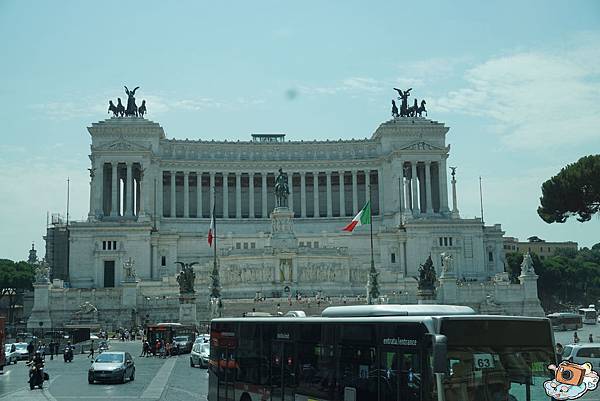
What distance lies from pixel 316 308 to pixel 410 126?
4193 centimetres

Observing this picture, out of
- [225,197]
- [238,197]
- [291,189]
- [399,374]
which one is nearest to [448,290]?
[291,189]

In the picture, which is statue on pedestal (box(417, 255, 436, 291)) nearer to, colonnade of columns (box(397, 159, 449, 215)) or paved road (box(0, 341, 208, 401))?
paved road (box(0, 341, 208, 401))

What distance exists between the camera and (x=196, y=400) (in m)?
25.9

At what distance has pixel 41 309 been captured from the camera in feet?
232

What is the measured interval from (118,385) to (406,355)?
20.0 m

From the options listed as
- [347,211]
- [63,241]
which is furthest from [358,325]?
[347,211]

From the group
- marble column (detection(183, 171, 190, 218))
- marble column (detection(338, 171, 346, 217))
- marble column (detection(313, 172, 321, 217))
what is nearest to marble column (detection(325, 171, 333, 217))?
marble column (detection(313, 172, 321, 217))

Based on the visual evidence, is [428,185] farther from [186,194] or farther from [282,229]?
[186,194]

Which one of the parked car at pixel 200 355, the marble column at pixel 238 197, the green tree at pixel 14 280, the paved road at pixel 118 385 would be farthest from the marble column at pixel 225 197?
the parked car at pixel 200 355

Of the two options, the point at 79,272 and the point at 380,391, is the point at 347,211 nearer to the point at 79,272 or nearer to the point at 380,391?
the point at 79,272

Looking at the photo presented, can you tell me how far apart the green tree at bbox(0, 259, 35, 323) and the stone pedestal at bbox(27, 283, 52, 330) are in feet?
105

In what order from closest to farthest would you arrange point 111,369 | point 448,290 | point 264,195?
point 111,369
point 448,290
point 264,195

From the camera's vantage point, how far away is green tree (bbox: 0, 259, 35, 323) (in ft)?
333

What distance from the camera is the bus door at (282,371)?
1780cm
